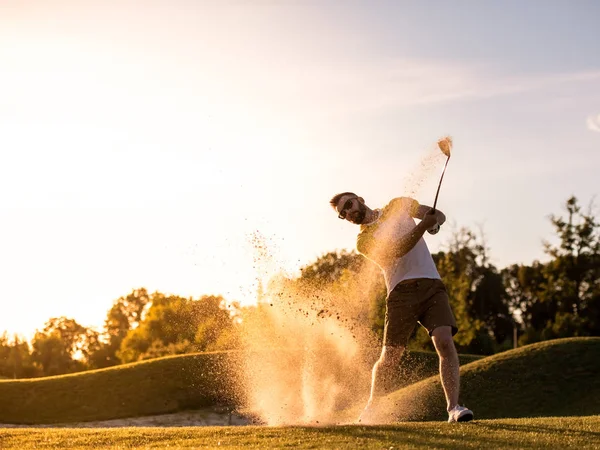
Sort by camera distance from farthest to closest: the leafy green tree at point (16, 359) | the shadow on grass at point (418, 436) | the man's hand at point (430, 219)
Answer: the leafy green tree at point (16, 359), the man's hand at point (430, 219), the shadow on grass at point (418, 436)

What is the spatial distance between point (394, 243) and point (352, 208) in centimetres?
68

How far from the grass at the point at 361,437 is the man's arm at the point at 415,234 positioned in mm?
2079

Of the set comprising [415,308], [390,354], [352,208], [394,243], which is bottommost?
[390,354]

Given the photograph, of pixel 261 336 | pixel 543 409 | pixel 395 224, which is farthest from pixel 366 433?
pixel 543 409

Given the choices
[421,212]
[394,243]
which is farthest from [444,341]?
[421,212]

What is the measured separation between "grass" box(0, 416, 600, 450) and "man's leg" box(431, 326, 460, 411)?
1.43 feet

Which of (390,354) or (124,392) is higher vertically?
(390,354)

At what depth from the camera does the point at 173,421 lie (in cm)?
2681

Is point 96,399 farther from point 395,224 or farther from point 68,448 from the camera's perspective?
point 395,224

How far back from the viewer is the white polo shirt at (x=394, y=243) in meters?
9.85

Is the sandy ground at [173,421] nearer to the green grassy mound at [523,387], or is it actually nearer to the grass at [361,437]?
the green grassy mound at [523,387]

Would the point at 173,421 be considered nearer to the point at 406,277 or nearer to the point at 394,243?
the point at 406,277

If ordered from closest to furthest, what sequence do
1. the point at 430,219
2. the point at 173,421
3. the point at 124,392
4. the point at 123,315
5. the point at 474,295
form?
the point at 430,219 → the point at 173,421 → the point at 124,392 → the point at 474,295 → the point at 123,315

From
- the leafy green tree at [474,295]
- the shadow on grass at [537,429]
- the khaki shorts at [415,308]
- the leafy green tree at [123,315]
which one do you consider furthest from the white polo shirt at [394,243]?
the leafy green tree at [123,315]
